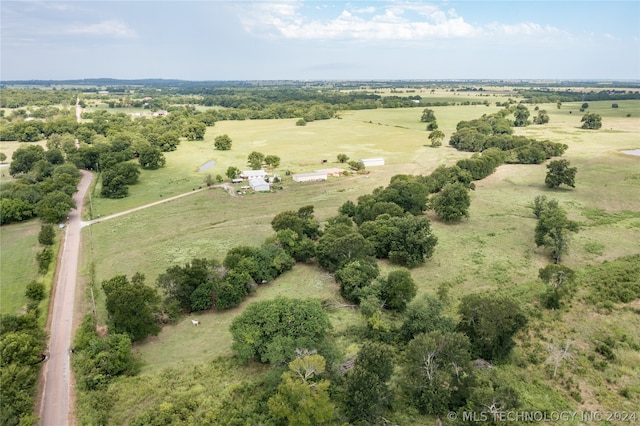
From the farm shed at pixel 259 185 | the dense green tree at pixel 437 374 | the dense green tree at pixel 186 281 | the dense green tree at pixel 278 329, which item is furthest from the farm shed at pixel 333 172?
the dense green tree at pixel 437 374

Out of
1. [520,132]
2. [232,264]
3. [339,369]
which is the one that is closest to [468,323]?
[339,369]

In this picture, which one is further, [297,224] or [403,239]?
[297,224]

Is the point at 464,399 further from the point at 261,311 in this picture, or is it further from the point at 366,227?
the point at 366,227

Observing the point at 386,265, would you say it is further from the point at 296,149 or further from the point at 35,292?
the point at 296,149

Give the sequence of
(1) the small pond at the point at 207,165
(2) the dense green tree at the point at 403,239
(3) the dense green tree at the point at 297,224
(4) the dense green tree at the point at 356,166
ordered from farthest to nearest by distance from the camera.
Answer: (1) the small pond at the point at 207,165 → (4) the dense green tree at the point at 356,166 → (3) the dense green tree at the point at 297,224 → (2) the dense green tree at the point at 403,239

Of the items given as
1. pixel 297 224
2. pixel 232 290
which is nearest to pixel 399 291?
pixel 232 290

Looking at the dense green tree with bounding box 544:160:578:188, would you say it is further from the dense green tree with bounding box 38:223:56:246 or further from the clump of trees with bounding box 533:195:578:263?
the dense green tree with bounding box 38:223:56:246

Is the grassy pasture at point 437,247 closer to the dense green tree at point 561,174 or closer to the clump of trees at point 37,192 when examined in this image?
the dense green tree at point 561,174
